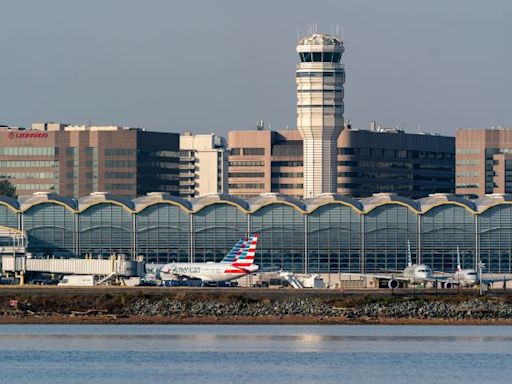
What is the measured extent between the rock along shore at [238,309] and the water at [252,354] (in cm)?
561

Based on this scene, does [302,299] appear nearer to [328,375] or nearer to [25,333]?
[25,333]

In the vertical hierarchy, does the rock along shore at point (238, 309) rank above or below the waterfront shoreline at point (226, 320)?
above

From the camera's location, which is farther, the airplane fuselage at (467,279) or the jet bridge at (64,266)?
the airplane fuselage at (467,279)

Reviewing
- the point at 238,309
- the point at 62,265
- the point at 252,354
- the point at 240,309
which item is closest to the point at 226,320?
the point at 238,309

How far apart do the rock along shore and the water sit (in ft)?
18.4

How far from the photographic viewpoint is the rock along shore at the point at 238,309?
14475 centimetres

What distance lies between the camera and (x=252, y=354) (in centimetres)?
11206

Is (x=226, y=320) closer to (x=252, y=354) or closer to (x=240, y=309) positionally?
(x=240, y=309)

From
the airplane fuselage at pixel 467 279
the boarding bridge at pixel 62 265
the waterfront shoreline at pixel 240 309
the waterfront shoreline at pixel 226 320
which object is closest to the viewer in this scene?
the waterfront shoreline at pixel 226 320

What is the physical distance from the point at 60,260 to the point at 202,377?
322 ft

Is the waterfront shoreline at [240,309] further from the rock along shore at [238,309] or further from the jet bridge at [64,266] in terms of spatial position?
the jet bridge at [64,266]

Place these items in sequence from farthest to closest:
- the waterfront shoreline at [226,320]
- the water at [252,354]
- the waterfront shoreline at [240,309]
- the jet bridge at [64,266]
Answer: the jet bridge at [64,266]
the waterfront shoreline at [240,309]
the waterfront shoreline at [226,320]
the water at [252,354]

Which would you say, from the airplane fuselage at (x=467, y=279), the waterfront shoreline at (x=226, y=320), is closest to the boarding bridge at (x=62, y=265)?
the airplane fuselage at (x=467, y=279)

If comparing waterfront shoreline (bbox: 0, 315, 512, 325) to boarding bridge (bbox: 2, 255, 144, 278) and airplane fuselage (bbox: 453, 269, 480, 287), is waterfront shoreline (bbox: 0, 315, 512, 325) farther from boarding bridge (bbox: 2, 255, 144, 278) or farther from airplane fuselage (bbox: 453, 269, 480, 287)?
airplane fuselage (bbox: 453, 269, 480, 287)
